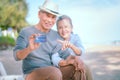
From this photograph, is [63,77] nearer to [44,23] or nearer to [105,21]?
[44,23]

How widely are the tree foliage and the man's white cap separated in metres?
0.23

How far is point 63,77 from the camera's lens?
246 centimetres

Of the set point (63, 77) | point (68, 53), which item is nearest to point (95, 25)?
point (68, 53)

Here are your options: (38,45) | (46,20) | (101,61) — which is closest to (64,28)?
(46,20)

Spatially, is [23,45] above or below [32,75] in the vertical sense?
above

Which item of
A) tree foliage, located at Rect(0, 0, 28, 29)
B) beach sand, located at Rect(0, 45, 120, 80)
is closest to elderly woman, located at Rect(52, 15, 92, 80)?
beach sand, located at Rect(0, 45, 120, 80)

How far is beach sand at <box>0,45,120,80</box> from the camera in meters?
2.69

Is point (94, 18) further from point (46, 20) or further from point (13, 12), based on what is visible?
point (13, 12)

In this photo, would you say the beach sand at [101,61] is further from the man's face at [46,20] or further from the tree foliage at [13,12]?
the man's face at [46,20]

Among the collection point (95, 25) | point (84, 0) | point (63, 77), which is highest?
point (84, 0)

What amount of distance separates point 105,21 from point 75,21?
0.28 metres

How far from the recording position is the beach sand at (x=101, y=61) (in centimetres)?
269

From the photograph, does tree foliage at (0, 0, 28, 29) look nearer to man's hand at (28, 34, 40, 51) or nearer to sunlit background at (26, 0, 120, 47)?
sunlit background at (26, 0, 120, 47)

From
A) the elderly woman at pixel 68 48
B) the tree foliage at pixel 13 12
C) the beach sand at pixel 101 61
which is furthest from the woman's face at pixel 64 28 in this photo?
the tree foliage at pixel 13 12
